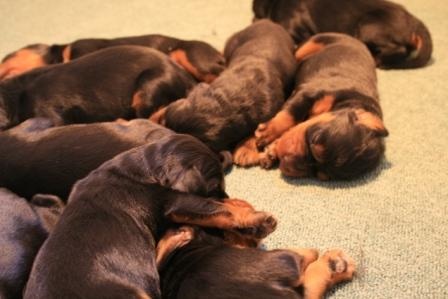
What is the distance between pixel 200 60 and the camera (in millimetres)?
2705

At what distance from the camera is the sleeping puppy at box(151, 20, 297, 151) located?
A: 2098mm

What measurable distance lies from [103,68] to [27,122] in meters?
0.49

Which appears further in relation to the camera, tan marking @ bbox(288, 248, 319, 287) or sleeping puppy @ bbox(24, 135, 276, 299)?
tan marking @ bbox(288, 248, 319, 287)

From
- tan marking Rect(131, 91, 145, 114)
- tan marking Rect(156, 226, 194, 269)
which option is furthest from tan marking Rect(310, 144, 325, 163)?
tan marking Rect(131, 91, 145, 114)

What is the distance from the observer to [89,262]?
4.48ft

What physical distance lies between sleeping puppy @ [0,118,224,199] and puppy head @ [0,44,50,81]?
1.08 metres

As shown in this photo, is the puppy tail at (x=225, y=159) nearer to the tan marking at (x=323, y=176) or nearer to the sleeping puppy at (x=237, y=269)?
the tan marking at (x=323, y=176)

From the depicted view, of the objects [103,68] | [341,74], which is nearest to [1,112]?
[103,68]

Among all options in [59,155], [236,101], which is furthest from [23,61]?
[236,101]

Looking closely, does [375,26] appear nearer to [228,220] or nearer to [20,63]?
[228,220]

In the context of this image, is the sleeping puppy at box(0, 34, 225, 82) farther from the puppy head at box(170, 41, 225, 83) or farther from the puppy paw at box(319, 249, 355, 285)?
the puppy paw at box(319, 249, 355, 285)

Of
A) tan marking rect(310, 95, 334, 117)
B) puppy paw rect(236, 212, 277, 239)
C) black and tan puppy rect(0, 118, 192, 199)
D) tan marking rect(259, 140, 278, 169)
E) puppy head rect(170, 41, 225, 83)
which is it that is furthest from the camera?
puppy head rect(170, 41, 225, 83)

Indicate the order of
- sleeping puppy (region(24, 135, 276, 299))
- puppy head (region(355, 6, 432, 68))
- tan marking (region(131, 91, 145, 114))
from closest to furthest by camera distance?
1. sleeping puppy (region(24, 135, 276, 299))
2. tan marking (region(131, 91, 145, 114))
3. puppy head (region(355, 6, 432, 68))

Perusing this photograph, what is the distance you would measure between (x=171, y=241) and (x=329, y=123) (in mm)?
903
